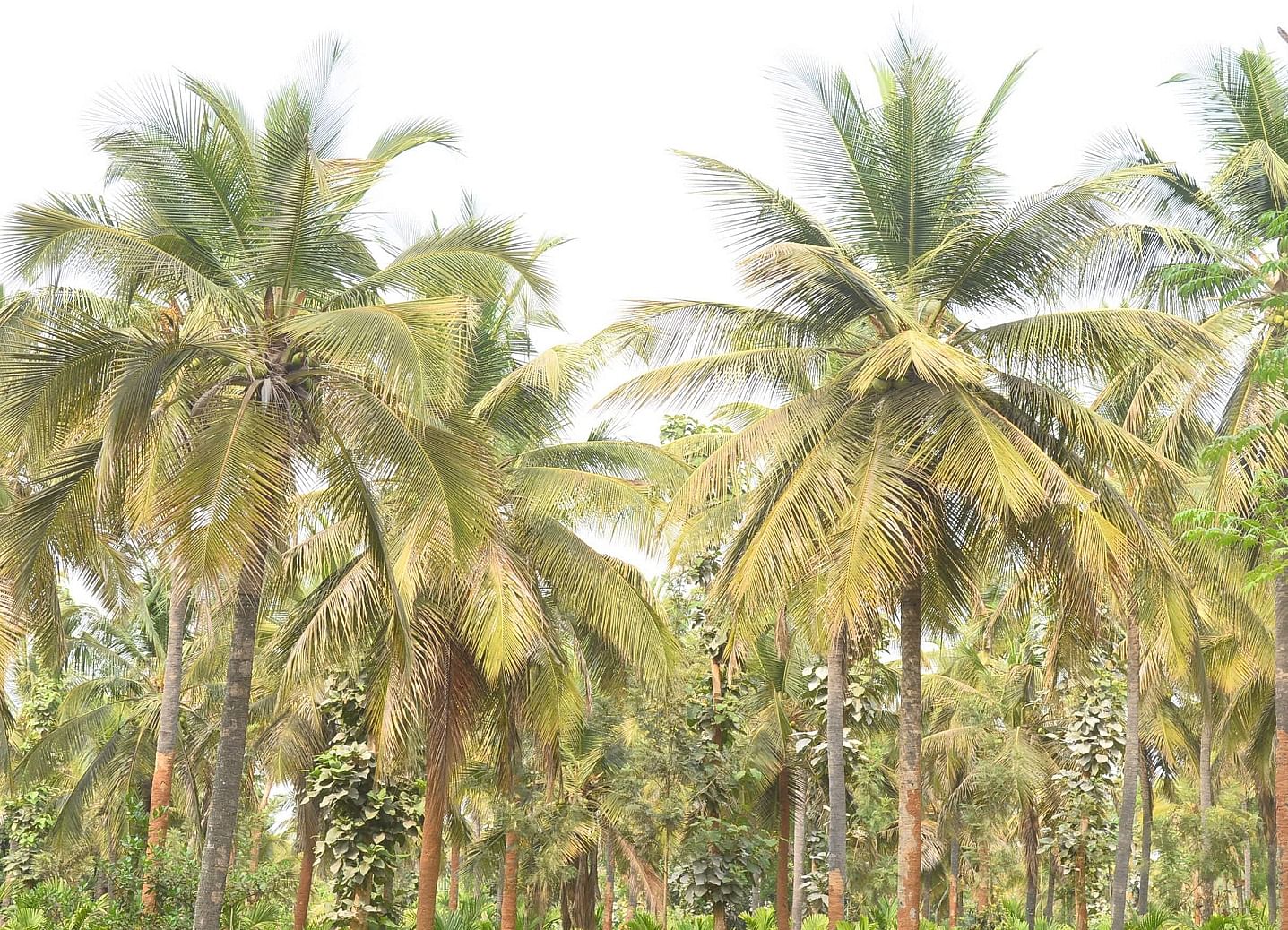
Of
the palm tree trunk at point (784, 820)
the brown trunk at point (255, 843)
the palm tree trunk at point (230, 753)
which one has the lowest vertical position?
the palm tree trunk at point (230, 753)

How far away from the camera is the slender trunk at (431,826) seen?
1557 cm

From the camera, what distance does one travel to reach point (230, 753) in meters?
11.0

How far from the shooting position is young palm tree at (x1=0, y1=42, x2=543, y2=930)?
33.6 feet

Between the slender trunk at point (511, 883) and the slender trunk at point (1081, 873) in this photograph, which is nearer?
the slender trunk at point (511, 883)

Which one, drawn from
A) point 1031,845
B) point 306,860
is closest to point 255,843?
point 306,860

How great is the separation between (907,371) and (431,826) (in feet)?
27.3

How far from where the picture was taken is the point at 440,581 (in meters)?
14.8

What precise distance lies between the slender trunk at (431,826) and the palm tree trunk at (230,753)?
15.1 ft

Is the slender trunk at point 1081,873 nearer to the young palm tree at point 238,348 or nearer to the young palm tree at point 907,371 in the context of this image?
the young palm tree at point 907,371

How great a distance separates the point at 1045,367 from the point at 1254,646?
1313 centimetres

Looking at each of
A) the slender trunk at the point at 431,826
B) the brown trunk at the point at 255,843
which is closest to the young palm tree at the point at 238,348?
the slender trunk at the point at 431,826

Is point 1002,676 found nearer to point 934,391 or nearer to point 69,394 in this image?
point 934,391

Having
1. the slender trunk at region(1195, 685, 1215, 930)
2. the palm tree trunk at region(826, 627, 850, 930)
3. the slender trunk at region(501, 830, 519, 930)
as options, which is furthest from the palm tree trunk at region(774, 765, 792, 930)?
the slender trunk at region(1195, 685, 1215, 930)

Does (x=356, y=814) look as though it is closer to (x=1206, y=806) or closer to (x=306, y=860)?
(x=306, y=860)
